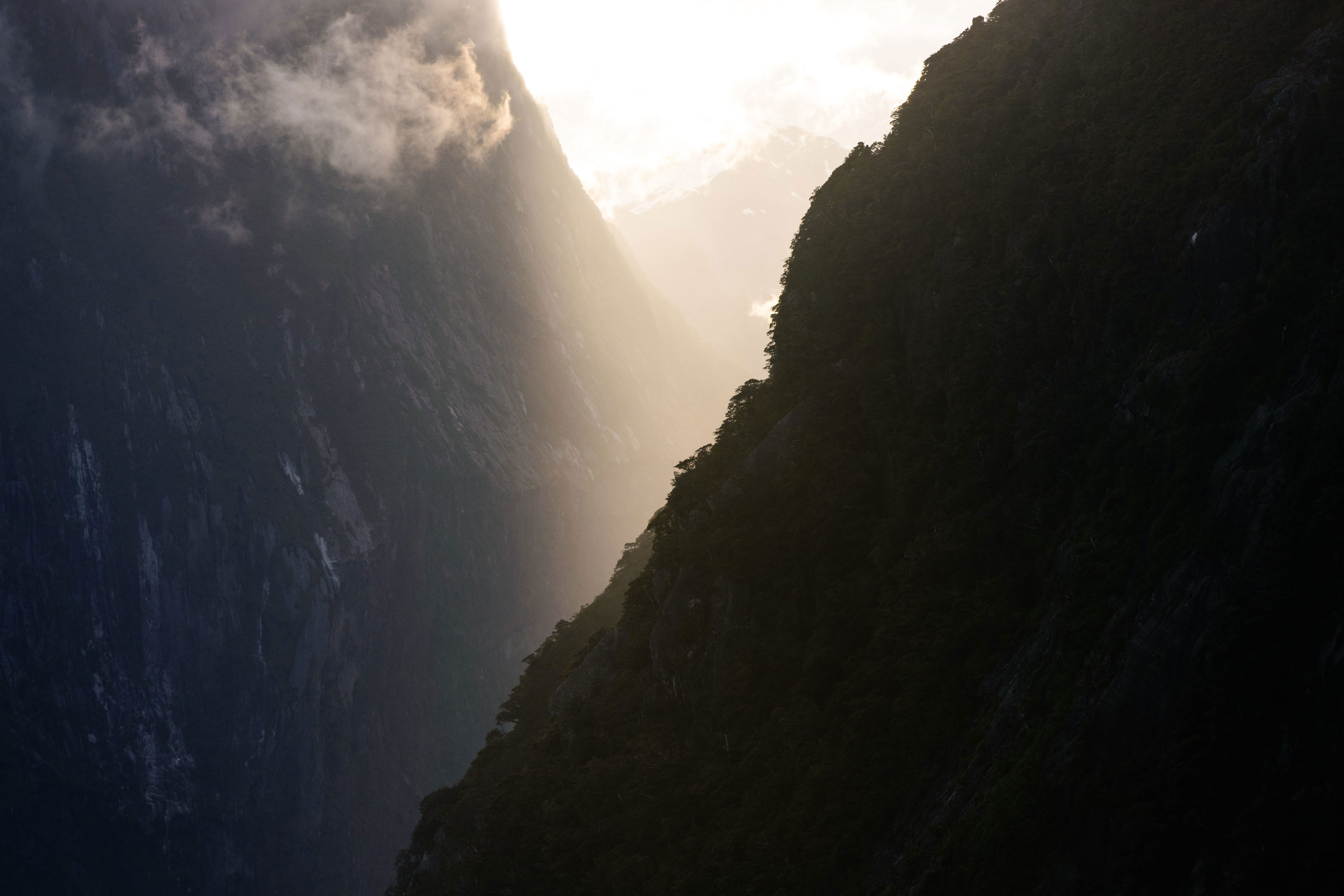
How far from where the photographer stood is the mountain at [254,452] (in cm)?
10281

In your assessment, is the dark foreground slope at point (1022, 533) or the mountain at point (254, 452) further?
the mountain at point (254, 452)

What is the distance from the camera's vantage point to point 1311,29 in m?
26.8

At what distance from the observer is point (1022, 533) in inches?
1113

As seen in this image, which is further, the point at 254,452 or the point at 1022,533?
the point at 254,452

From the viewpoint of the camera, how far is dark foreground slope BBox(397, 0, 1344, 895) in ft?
60.6

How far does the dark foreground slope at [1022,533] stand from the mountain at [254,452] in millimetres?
66781

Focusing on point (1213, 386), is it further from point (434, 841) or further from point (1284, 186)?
point (434, 841)

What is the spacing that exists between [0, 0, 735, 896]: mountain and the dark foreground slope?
66.8m

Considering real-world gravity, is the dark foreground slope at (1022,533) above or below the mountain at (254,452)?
below

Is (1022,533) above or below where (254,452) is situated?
below

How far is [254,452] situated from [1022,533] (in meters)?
97.8

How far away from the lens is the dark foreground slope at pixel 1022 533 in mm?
18484

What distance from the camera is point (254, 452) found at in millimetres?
111438

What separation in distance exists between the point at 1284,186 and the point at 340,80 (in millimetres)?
119995
